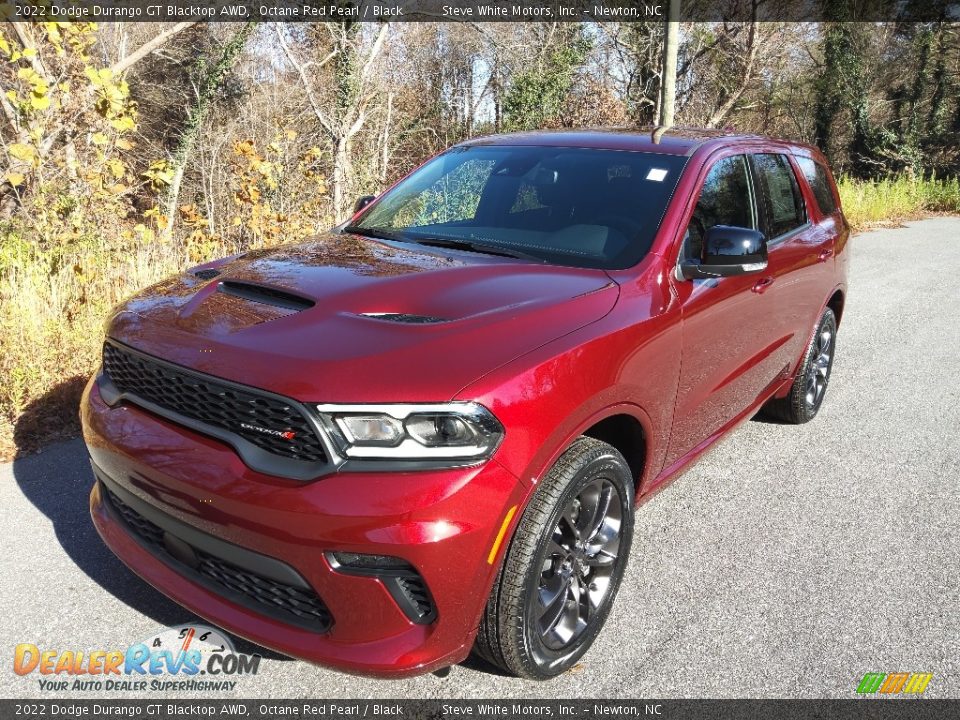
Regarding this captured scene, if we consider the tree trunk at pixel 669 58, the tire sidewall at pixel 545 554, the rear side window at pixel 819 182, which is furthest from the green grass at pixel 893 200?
the tire sidewall at pixel 545 554

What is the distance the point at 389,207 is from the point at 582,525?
2124 mm

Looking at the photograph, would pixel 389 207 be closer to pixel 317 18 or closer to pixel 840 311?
pixel 840 311

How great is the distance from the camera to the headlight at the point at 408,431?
2123mm

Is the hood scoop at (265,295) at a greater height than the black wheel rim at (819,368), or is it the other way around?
the hood scoop at (265,295)

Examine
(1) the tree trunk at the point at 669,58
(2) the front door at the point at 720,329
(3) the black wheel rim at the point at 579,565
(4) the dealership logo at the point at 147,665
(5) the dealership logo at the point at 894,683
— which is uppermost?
(1) the tree trunk at the point at 669,58

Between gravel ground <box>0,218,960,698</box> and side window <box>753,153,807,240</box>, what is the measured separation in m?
1.37

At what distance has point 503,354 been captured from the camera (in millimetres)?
2342

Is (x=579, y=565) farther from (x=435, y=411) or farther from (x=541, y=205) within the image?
(x=541, y=205)

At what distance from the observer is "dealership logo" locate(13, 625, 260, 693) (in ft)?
8.53

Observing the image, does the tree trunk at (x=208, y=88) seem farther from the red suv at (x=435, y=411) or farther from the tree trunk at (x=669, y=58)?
the red suv at (x=435, y=411)

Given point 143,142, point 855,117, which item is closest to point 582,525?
point 143,142

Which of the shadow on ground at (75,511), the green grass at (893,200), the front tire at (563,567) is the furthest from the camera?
the green grass at (893,200)

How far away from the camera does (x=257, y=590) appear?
2.32 meters

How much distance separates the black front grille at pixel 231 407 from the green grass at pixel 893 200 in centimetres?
1646
